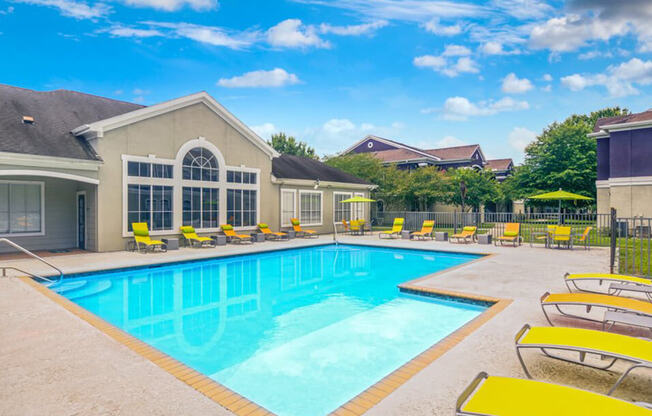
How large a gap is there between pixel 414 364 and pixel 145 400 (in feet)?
8.51

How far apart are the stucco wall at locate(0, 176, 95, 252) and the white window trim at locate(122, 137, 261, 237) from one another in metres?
1.19

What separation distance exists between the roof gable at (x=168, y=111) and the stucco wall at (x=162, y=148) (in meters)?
0.16

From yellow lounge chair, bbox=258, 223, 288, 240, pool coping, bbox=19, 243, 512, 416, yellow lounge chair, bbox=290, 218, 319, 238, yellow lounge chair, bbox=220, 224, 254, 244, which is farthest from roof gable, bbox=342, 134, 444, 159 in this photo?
pool coping, bbox=19, 243, 512, 416

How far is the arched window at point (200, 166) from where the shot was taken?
15203 mm

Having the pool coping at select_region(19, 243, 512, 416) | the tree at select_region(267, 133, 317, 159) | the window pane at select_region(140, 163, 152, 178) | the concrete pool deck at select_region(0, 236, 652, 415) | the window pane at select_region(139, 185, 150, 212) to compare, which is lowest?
the pool coping at select_region(19, 243, 512, 416)

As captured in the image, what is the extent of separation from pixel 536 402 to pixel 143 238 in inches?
528

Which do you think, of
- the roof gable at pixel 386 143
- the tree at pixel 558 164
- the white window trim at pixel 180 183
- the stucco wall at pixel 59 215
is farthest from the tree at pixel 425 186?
the stucco wall at pixel 59 215

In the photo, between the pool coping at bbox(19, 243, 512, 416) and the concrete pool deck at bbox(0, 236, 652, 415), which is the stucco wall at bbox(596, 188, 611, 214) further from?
the pool coping at bbox(19, 243, 512, 416)

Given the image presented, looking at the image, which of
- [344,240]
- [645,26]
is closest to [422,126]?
[645,26]

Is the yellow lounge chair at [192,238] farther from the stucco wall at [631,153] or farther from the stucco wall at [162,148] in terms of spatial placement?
the stucco wall at [631,153]

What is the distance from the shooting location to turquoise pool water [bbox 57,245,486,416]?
14.9 feet

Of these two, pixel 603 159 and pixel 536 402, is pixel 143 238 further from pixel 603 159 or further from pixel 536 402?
pixel 603 159

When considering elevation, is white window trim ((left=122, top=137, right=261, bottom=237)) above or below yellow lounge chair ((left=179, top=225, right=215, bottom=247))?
above

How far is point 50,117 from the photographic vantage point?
1411 cm
